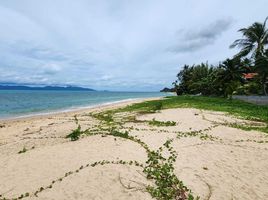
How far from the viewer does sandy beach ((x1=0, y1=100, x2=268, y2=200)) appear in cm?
697

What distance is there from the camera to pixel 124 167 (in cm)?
848

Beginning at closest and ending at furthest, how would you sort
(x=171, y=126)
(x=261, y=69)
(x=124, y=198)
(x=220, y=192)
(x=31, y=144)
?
(x=124, y=198) → (x=220, y=192) → (x=31, y=144) → (x=171, y=126) → (x=261, y=69)

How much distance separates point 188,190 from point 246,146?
5658 mm

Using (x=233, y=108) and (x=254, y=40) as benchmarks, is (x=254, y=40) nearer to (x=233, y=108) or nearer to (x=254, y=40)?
(x=254, y=40)

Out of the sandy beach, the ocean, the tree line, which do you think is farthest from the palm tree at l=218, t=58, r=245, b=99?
the sandy beach

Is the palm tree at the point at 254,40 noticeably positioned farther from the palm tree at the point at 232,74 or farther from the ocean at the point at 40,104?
the ocean at the point at 40,104

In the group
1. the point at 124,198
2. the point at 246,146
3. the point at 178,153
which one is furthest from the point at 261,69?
the point at 124,198

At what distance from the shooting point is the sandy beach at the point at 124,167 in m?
6.97

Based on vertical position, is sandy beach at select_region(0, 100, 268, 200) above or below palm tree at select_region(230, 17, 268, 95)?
below

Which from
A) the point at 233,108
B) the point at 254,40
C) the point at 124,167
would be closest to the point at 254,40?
the point at 254,40

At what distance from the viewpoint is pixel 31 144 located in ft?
41.4

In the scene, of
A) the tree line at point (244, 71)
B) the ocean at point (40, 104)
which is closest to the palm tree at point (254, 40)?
the tree line at point (244, 71)

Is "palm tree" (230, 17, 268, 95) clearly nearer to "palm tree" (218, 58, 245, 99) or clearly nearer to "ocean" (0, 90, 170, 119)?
"palm tree" (218, 58, 245, 99)

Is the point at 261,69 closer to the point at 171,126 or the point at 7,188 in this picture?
the point at 171,126
